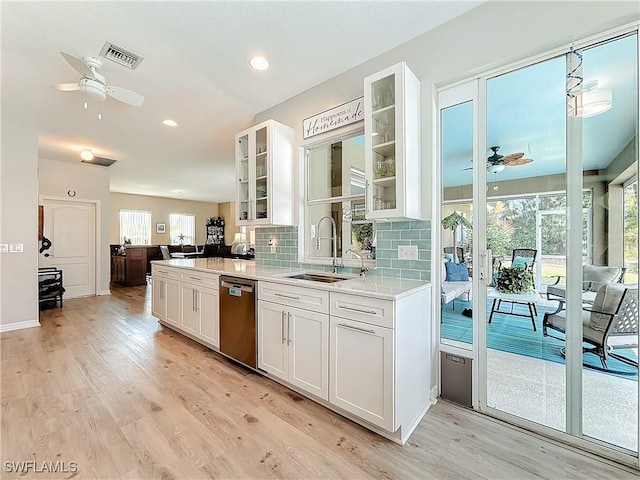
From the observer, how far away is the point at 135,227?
1003 centimetres

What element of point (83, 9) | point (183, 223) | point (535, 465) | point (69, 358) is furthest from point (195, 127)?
point (183, 223)

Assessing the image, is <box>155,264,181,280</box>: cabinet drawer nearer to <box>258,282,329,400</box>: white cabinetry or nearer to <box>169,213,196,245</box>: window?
<box>258,282,329,400</box>: white cabinetry

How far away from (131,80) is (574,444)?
4.57 meters

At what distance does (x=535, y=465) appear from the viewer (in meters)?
1.60

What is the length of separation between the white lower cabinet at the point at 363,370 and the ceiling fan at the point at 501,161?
143 centimetres

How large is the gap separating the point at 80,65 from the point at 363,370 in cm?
321

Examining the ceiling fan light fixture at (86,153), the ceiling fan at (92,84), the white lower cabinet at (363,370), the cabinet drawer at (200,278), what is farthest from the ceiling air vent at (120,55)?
the ceiling fan light fixture at (86,153)

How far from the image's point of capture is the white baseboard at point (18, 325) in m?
3.84

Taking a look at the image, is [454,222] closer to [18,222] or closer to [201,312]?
[201,312]

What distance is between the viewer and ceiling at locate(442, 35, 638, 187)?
5.46 ft

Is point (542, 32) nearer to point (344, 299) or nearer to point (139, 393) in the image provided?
point (344, 299)

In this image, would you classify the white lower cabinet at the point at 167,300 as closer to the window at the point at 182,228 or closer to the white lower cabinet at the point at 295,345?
the white lower cabinet at the point at 295,345

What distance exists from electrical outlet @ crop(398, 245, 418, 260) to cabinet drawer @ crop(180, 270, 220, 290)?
181 centimetres

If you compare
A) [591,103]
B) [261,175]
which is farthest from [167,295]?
[591,103]
